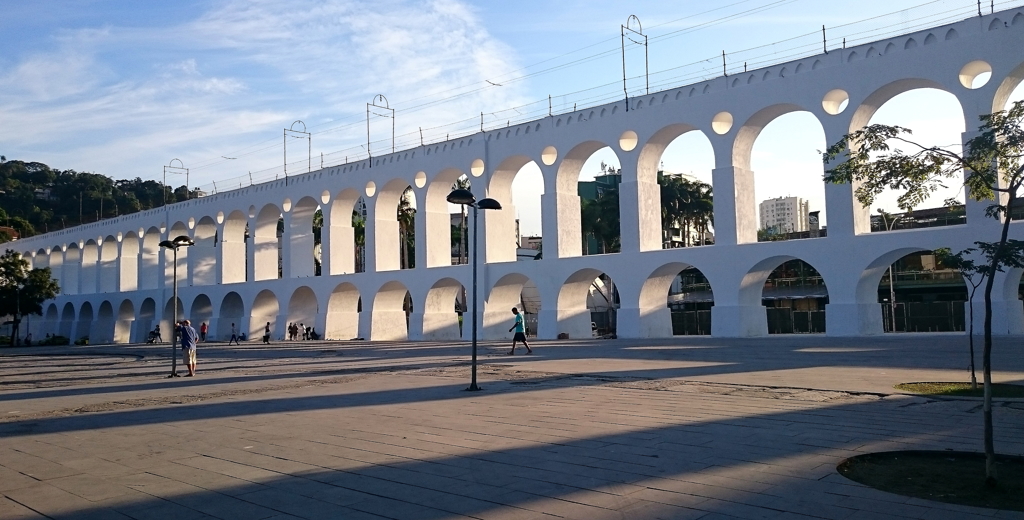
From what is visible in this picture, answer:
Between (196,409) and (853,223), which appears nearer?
(196,409)

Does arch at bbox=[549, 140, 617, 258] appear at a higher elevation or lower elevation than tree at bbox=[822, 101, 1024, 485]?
higher

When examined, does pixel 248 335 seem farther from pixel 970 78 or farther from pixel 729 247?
pixel 970 78

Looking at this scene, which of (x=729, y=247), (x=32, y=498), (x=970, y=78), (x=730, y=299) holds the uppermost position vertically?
(x=970, y=78)

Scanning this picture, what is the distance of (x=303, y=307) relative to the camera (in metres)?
39.7

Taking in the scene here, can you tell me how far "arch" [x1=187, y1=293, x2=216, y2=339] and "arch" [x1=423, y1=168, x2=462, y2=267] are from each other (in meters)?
19.1

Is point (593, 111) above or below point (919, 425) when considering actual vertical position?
above

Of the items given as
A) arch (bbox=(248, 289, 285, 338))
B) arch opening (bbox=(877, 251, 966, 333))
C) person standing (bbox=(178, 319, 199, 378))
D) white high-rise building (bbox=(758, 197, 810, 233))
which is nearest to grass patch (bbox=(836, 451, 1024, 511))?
person standing (bbox=(178, 319, 199, 378))

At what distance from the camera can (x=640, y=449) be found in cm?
649

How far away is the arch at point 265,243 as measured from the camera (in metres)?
41.4

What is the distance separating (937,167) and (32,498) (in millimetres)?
6897

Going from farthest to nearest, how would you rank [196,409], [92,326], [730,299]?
[92,326] < [730,299] < [196,409]

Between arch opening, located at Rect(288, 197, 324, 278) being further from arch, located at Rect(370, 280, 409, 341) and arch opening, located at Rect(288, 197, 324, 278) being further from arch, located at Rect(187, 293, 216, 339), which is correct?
arch, located at Rect(187, 293, 216, 339)

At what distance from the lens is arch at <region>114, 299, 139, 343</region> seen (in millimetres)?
52188

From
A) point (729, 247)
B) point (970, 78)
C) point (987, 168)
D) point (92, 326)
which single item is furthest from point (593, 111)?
point (92, 326)
